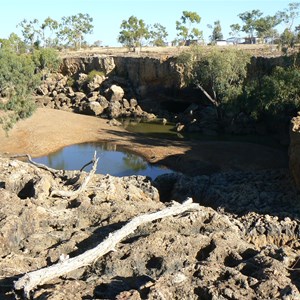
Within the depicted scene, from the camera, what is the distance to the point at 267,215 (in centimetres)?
1538

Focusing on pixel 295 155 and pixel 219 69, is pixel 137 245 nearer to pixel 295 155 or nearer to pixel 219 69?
pixel 295 155

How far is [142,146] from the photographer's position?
31562mm

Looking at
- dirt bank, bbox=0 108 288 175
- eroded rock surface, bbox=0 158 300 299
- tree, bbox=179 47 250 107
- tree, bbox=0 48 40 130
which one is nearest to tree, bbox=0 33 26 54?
dirt bank, bbox=0 108 288 175

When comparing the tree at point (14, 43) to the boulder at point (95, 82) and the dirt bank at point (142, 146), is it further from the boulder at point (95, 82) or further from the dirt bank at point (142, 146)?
the dirt bank at point (142, 146)

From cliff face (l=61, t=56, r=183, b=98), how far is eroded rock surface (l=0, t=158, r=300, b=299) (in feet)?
95.0

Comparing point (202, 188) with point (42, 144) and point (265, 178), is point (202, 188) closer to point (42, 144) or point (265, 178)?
point (265, 178)

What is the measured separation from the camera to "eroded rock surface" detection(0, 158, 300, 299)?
268 inches

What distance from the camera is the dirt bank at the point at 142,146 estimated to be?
86.4 feet

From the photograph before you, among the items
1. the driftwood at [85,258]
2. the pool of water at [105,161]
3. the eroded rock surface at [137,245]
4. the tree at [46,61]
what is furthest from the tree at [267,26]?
the driftwood at [85,258]

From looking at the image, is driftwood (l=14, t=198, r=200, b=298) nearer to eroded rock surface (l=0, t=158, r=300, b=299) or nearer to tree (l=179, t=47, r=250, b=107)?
eroded rock surface (l=0, t=158, r=300, b=299)

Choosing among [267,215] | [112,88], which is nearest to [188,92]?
[112,88]

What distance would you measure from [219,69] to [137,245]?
89.9ft

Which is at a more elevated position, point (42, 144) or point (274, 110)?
point (274, 110)

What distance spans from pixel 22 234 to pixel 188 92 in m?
36.1
